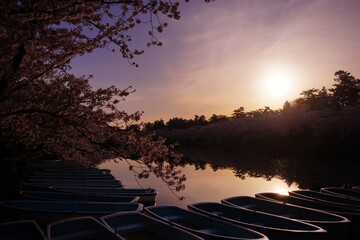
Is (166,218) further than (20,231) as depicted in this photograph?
Yes

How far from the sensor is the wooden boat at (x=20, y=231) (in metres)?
6.36

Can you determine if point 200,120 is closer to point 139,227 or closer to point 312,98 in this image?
point 312,98

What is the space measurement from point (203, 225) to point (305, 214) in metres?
3.42

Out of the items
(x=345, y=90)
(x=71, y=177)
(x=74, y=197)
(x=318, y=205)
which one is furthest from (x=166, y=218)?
(x=345, y=90)

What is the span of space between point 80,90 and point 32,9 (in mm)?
2355

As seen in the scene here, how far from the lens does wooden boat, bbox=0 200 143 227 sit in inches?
334

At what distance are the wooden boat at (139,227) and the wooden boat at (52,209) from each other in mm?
1085

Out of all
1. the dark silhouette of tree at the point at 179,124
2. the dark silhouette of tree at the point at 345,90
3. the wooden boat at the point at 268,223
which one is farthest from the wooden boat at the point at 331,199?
the dark silhouette of tree at the point at 179,124

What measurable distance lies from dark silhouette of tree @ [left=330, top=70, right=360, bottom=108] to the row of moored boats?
1673 inches

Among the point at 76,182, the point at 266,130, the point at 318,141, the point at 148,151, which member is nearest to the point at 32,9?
the point at 148,151

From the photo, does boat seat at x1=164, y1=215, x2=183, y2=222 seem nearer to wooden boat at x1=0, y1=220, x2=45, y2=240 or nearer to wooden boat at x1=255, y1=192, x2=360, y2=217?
wooden boat at x1=0, y1=220, x2=45, y2=240

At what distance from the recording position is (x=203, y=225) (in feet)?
26.4

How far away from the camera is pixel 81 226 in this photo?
695 centimetres

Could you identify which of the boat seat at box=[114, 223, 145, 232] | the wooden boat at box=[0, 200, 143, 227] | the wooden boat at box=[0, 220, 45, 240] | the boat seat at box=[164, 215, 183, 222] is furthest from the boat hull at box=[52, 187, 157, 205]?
the wooden boat at box=[0, 220, 45, 240]
